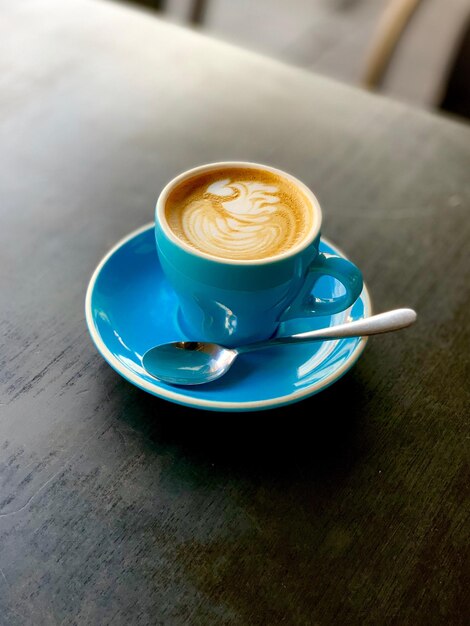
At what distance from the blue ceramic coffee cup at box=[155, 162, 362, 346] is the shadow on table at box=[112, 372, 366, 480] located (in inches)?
3.2

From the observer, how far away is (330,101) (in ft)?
3.28

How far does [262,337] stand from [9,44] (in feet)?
2.41

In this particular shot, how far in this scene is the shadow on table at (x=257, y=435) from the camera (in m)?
0.51

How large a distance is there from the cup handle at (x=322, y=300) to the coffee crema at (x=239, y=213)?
32 millimetres

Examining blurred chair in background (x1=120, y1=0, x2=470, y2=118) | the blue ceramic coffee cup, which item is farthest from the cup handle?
blurred chair in background (x1=120, y1=0, x2=470, y2=118)

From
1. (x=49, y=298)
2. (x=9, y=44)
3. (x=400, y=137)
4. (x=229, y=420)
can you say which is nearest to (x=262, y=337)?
(x=229, y=420)

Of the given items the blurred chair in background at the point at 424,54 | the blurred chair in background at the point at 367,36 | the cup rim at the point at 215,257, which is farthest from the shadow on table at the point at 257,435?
the blurred chair in background at the point at 424,54

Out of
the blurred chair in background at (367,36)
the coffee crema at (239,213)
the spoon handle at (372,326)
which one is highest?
the coffee crema at (239,213)

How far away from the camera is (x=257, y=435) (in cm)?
53

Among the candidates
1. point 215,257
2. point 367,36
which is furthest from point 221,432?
point 367,36

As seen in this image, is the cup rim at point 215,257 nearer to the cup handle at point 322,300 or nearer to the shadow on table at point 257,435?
the cup handle at point 322,300

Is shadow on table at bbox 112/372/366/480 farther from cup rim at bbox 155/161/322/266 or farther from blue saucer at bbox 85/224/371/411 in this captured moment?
cup rim at bbox 155/161/322/266

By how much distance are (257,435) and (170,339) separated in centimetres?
13

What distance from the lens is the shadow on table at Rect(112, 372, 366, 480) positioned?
20.2 inches
